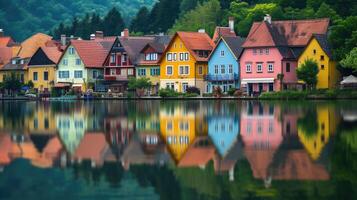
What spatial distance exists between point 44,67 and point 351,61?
35.1m

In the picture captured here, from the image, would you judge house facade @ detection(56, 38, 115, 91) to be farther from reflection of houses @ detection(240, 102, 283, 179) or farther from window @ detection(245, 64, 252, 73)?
reflection of houses @ detection(240, 102, 283, 179)

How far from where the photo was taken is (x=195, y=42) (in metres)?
77.4

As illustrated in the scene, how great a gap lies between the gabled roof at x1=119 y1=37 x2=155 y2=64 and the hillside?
61.9 m

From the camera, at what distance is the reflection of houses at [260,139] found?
2064cm

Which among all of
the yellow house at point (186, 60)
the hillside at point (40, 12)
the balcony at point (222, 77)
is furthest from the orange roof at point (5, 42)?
the hillside at point (40, 12)

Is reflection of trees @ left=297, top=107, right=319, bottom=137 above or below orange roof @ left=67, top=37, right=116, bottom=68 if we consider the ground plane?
below

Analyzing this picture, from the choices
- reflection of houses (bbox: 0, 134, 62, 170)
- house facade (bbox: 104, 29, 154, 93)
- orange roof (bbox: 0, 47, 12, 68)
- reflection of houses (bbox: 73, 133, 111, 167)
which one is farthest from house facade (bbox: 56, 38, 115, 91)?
reflection of houses (bbox: 73, 133, 111, 167)

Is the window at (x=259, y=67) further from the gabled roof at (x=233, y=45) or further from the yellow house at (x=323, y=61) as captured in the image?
the yellow house at (x=323, y=61)

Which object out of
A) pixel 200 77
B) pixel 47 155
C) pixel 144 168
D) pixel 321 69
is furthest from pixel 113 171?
pixel 200 77

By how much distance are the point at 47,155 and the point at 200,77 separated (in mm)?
54092

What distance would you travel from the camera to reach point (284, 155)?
73.3 feet

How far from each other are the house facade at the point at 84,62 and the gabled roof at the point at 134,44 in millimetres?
3497

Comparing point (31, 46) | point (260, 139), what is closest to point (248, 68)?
point (31, 46)

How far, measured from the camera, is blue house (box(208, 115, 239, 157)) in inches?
993
